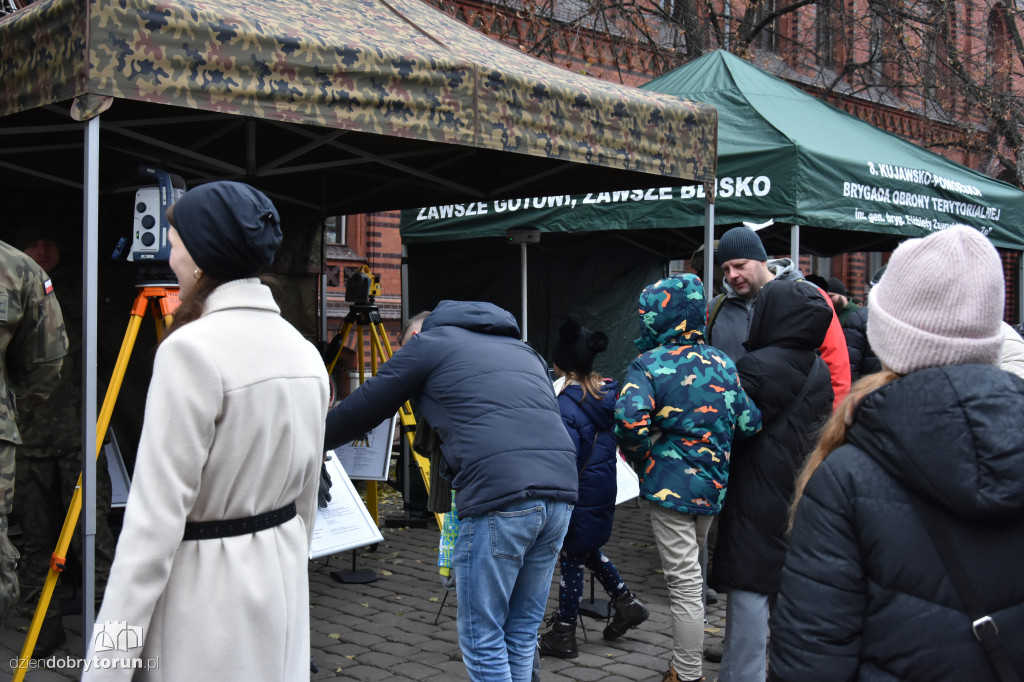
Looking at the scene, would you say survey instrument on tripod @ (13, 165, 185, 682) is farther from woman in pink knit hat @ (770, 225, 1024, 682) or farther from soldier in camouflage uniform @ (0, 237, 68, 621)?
woman in pink knit hat @ (770, 225, 1024, 682)

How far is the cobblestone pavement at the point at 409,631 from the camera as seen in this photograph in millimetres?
4402

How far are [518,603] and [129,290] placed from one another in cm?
404

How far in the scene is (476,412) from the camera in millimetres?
3084

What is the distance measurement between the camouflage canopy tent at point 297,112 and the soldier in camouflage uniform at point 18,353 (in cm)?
29

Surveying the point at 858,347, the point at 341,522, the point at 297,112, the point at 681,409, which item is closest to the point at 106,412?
the point at 297,112

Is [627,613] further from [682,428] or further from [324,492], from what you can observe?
[324,492]

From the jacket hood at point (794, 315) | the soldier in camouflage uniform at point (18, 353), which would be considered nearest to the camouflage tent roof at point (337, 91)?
the soldier in camouflage uniform at point (18, 353)

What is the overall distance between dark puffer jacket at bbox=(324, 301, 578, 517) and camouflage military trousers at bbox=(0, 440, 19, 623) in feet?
3.69

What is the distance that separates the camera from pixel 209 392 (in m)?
1.95

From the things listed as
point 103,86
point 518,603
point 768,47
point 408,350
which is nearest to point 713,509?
point 518,603

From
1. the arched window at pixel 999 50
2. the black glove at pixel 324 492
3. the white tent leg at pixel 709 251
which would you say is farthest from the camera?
the arched window at pixel 999 50

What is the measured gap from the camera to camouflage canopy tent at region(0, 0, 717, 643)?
331 cm

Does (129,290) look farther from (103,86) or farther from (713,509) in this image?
(713,509)

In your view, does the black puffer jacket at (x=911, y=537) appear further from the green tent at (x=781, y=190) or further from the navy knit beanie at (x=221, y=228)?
the green tent at (x=781, y=190)
